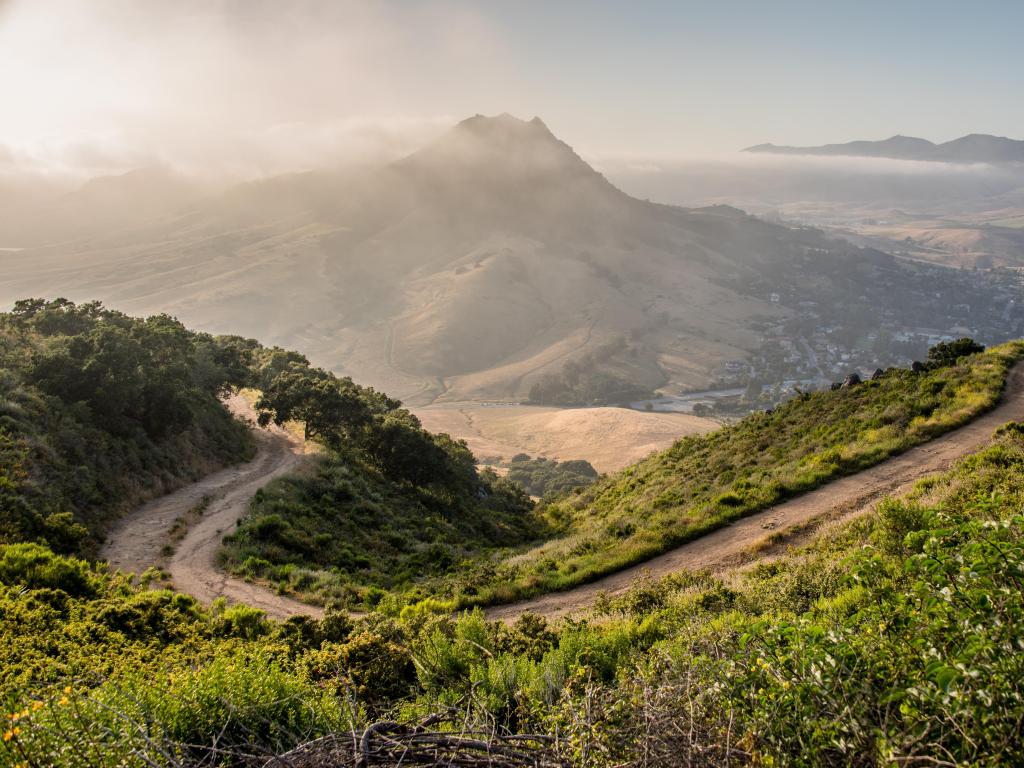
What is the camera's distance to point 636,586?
43.8 feet

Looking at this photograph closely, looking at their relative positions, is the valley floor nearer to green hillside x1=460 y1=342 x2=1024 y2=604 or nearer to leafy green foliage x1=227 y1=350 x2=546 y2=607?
green hillside x1=460 y1=342 x2=1024 y2=604

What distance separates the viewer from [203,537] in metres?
18.9

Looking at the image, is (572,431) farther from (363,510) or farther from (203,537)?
(203,537)

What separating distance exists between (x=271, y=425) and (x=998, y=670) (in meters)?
41.4

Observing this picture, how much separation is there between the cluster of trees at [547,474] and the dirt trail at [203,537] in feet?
117

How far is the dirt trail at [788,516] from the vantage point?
45.3 ft

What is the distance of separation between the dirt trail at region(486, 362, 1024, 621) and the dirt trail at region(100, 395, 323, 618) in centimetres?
592

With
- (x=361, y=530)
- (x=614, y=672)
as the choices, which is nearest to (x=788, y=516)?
(x=614, y=672)

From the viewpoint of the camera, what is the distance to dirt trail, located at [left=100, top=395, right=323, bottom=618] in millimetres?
14445

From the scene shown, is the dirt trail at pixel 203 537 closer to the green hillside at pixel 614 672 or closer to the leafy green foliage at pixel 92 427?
the leafy green foliage at pixel 92 427

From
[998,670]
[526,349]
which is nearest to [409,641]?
[998,670]

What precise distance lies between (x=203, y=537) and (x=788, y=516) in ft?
56.9

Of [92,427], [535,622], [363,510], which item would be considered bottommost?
[363,510]

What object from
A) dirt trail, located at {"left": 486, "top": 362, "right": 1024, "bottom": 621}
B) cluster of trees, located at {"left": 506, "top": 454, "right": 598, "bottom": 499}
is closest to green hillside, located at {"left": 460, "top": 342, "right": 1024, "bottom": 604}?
dirt trail, located at {"left": 486, "top": 362, "right": 1024, "bottom": 621}
